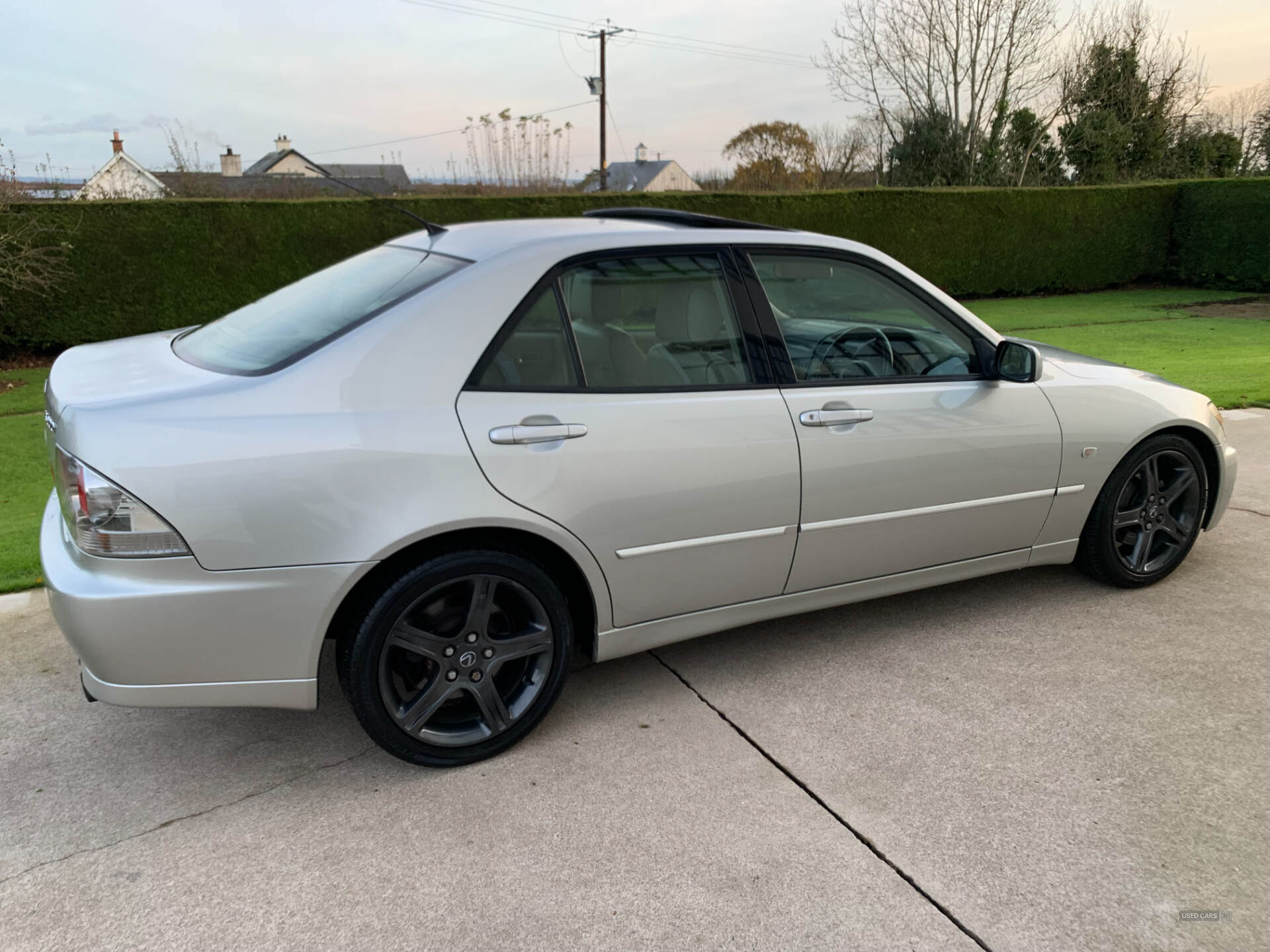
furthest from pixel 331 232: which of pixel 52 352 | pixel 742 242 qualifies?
pixel 742 242

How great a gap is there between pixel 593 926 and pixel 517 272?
1.79m

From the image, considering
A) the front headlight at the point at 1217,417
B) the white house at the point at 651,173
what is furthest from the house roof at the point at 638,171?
the front headlight at the point at 1217,417

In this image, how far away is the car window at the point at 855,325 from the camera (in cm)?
326

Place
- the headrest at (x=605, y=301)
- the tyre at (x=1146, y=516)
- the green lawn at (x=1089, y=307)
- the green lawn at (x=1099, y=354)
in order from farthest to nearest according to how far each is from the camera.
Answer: the green lawn at (x=1089, y=307) < the green lawn at (x=1099, y=354) < the tyre at (x=1146, y=516) < the headrest at (x=605, y=301)

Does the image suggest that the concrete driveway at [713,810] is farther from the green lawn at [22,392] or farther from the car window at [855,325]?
the green lawn at [22,392]

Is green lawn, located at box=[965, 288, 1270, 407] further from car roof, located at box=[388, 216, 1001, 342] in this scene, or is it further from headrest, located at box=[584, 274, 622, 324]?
headrest, located at box=[584, 274, 622, 324]

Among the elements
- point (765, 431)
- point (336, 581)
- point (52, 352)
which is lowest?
point (52, 352)

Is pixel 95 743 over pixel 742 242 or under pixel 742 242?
under

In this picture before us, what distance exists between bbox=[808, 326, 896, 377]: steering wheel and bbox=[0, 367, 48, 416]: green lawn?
311 inches

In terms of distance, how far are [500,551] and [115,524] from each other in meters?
0.99

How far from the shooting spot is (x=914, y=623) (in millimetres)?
3789

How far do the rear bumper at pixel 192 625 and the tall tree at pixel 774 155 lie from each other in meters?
22.1

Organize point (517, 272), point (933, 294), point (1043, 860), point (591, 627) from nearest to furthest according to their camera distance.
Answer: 1. point (1043, 860)
2. point (517, 272)
3. point (591, 627)
4. point (933, 294)

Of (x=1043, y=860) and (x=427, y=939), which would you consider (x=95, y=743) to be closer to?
(x=427, y=939)
